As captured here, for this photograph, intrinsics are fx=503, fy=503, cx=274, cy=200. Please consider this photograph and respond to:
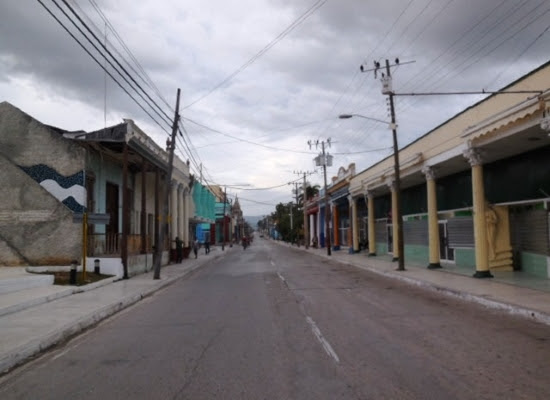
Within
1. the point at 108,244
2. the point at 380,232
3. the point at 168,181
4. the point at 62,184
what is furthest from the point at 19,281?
the point at 380,232

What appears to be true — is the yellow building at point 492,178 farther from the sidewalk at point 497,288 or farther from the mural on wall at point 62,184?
the mural on wall at point 62,184

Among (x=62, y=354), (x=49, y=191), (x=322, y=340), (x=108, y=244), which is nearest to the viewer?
(x=62, y=354)

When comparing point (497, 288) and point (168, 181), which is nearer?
point (497, 288)

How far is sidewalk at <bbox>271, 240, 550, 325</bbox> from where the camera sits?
11.2 m

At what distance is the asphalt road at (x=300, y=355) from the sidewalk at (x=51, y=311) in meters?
0.32

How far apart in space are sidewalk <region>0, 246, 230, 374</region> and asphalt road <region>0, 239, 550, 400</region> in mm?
321

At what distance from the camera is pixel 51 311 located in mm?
11961

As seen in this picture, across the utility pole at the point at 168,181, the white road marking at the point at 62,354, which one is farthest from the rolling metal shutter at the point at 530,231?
the white road marking at the point at 62,354

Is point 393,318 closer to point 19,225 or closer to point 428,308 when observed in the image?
point 428,308

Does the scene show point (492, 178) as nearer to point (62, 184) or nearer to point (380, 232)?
point (62, 184)

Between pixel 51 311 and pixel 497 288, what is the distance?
12.1 metres

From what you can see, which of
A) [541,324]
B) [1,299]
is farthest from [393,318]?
[1,299]

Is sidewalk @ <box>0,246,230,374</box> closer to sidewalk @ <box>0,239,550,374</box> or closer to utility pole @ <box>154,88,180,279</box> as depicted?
sidewalk @ <box>0,239,550,374</box>

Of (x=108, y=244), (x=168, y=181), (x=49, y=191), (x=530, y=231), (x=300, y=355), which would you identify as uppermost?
(x=168, y=181)
